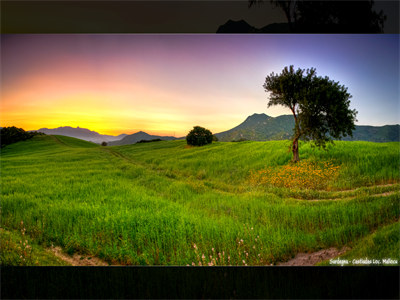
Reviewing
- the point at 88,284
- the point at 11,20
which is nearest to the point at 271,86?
the point at 88,284

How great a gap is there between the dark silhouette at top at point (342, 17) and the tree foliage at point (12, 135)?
5184mm

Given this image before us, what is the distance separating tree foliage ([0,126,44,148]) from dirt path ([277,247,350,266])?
5.33 m

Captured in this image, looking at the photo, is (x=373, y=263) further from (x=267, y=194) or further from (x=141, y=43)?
(x=141, y=43)

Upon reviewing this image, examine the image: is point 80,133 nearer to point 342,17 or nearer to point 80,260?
point 80,260

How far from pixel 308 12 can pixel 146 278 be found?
542 cm

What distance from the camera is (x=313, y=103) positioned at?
337cm

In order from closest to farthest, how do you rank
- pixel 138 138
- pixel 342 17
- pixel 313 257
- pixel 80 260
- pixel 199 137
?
pixel 313 257
pixel 80 260
pixel 342 17
pixel 199 137
pixel 138 138

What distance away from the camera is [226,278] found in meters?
2.71

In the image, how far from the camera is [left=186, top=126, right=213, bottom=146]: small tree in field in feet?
12.3

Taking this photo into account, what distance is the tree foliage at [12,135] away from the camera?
3.63 m

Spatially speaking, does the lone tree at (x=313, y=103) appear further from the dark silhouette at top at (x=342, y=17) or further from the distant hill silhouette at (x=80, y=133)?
the distant hill silhouette at (x=80, y=133)

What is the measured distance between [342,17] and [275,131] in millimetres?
2388

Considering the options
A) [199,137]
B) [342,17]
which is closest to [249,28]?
[342,17]

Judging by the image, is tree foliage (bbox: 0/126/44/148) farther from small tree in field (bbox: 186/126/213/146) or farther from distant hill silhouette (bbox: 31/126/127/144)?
small tree in field (bbox: 186/126/213/146)
